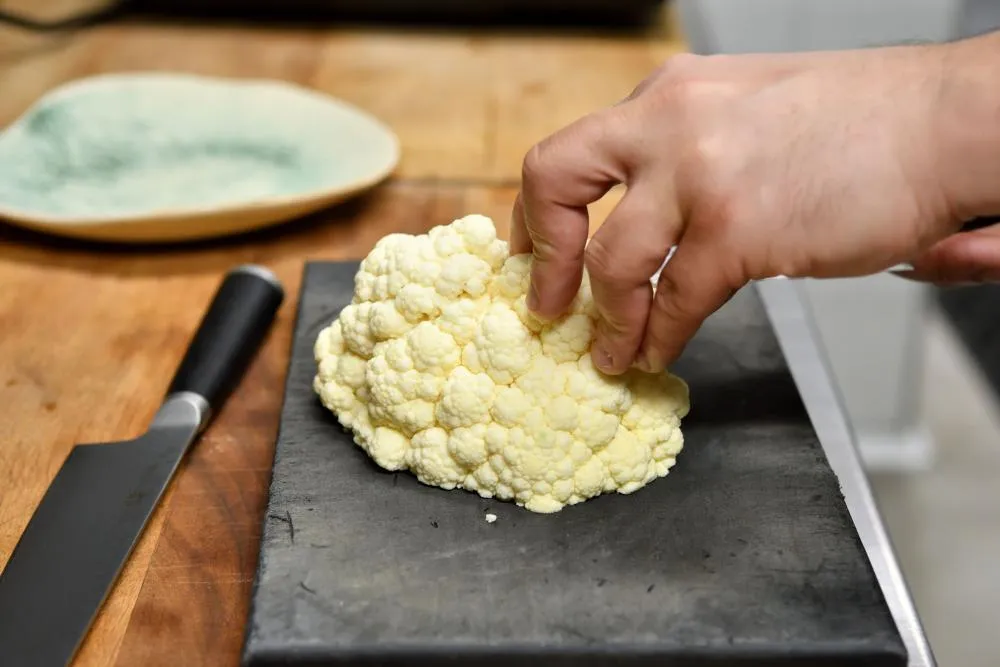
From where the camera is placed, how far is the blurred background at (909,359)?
1996 mm

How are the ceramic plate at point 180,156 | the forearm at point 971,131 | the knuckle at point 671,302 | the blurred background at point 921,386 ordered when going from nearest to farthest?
the forearm at point 971,131, the knuckle at point 671,302, the ceramic plate at point 180,156, the blurred background at point 921,386

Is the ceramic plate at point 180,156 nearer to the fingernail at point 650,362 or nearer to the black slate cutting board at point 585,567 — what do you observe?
the black slate cutting board at point 585,567

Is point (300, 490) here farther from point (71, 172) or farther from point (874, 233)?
point (71, 172)

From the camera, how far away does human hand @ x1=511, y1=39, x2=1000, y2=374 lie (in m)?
0.77

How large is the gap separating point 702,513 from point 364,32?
1.39 metres

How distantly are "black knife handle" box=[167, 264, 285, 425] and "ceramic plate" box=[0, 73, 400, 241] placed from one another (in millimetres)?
161

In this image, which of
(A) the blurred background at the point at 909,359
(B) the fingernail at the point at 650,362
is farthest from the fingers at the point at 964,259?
(A) the blurred background at the point at 909,359

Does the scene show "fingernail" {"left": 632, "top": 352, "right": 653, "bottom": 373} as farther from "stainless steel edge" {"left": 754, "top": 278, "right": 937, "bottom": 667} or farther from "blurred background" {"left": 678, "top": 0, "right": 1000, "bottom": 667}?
"blurred background" {"left": 678, "top": 0, "right": 1000, "bottom": 667}

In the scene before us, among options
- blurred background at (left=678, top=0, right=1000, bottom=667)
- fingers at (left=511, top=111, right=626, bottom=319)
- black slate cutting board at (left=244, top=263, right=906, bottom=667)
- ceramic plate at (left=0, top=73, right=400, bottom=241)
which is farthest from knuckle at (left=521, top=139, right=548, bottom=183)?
blurred background at (left=678, top=0, right=1000, bottom=667)

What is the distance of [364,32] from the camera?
1.96m

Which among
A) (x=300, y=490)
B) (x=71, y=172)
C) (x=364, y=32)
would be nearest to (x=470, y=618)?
(x=300, y=490)

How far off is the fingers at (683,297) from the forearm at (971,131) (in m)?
0.18

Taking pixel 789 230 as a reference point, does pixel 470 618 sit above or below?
A: below

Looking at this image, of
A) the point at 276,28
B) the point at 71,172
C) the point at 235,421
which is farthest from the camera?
the point at 276,28
